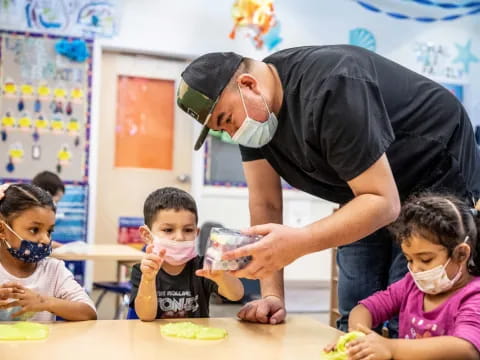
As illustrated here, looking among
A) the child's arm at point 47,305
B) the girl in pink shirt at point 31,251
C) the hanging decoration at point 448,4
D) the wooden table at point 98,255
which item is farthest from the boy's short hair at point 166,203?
the hanging decoration at point 448,4

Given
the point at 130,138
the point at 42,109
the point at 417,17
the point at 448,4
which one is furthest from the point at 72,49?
the point at 448,4

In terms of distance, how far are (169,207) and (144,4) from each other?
4.48 metres

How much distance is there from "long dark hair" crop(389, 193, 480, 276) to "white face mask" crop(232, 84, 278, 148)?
1.31ft

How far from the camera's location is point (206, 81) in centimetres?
147

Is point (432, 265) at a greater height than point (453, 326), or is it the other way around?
point (432, 265)

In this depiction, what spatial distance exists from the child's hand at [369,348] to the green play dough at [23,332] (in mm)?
690

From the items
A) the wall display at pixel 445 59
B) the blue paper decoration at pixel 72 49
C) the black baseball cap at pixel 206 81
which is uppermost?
the wall display at pixel 445 59

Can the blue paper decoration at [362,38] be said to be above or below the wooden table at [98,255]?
above

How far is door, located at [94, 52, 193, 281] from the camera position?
236 inches

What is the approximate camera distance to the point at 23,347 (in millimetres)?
1252

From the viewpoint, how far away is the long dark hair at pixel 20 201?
192cm

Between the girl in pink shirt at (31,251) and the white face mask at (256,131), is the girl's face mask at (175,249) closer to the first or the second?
the girl in pink shirt at (31,251)

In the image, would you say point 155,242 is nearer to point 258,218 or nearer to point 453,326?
point 258,218

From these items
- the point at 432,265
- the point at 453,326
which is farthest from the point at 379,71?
the point at 453,326
